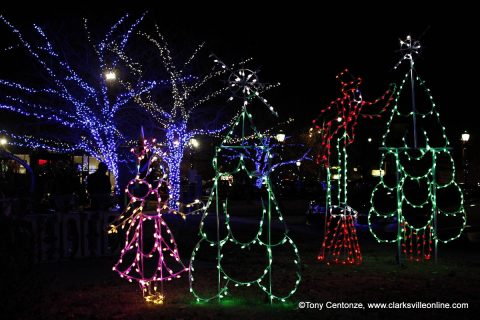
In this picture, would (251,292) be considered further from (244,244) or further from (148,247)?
(148,247)

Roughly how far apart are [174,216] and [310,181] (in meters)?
21.9

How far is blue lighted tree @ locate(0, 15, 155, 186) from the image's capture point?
23.9 meters

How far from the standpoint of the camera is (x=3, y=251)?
5391 mm

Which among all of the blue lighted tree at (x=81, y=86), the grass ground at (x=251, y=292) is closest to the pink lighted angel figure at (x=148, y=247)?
the grass ground at (x=251, y=292)

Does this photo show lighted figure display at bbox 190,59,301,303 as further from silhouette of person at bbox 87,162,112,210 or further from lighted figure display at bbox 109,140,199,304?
silhouette of person at bbox 87,162,112,210

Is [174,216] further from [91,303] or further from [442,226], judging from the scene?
[91,303]

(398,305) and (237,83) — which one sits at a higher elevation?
(237,83)

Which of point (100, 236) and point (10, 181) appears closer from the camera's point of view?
point (100, 236)

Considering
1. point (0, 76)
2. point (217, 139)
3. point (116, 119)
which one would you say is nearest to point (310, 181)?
point (217, 139)

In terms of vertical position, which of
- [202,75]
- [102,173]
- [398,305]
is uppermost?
[202,75]

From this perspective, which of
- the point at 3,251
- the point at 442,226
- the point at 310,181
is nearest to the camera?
the point at 3,251

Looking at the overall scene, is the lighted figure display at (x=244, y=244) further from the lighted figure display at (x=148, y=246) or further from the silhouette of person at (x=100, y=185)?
the silhouette of person at (x=100, y=185)

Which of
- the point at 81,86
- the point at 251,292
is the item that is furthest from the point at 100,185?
the point at 81,86

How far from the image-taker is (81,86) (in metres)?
24.6
